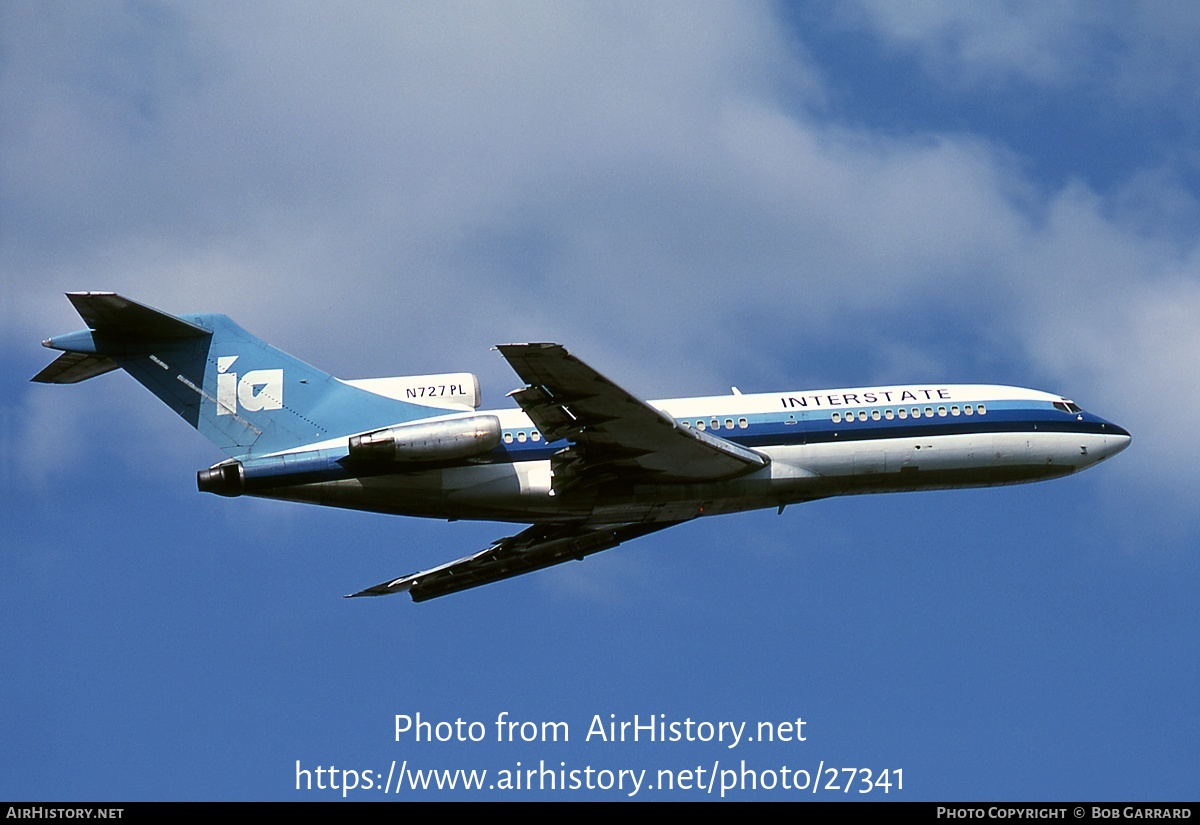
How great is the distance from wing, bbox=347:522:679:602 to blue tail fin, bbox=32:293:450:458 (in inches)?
252

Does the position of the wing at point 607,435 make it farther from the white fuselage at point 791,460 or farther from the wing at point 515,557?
the wing at point 515,557

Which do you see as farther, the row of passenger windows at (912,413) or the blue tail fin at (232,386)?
the row of passenger windows at (912,413)

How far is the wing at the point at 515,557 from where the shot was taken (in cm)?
5309

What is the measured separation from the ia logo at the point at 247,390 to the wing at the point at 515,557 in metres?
8.24

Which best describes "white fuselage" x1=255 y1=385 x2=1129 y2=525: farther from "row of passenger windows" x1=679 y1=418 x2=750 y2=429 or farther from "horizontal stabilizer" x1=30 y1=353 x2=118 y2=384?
"horizontal stabilizer" x1=30 y1=353 x2=118 y2=384

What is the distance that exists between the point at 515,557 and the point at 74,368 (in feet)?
46.9

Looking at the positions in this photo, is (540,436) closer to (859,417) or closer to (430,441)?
(430,441)

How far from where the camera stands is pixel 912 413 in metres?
50.7

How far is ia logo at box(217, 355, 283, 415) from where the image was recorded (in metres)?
48.6

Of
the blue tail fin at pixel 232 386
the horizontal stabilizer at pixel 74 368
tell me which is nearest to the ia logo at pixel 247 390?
the blue tail fin at pixel 232 386
